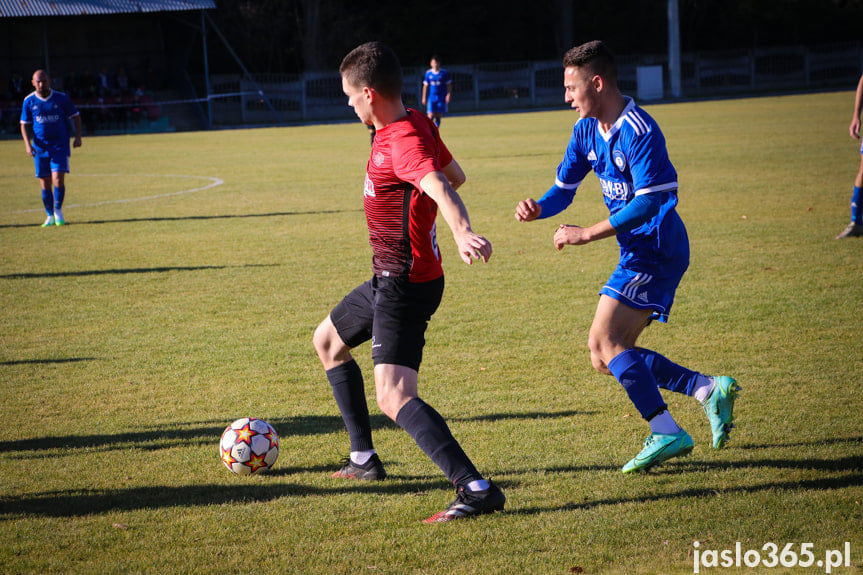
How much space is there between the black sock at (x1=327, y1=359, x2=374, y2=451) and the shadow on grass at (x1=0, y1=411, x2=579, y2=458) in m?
0.66

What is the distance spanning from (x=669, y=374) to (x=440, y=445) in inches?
57.9

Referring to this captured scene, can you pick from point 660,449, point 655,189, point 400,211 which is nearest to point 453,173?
point 400,211

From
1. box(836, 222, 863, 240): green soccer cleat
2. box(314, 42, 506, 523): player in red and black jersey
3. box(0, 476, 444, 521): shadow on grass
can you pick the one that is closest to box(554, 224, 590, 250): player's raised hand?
box(314, 42, 506, 523): player in red and black jersey

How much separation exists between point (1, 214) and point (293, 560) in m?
12.8

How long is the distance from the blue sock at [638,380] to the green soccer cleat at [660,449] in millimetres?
121

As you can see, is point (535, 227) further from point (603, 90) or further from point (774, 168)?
point (603, 90)

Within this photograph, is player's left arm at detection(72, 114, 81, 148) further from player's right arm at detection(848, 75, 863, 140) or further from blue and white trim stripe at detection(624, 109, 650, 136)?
blue and white trim stripe at detection(624, 109, 650, 136)

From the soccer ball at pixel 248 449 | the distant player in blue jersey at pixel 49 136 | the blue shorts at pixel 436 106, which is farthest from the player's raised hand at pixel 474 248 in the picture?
the blue shorts at pixel 436 106

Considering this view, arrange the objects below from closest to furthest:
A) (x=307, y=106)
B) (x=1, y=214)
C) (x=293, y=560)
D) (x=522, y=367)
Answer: (x=293, y=560)
(x=522, y=367)
(x=1, y=214)
(x=307, y=106)

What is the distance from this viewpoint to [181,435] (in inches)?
191

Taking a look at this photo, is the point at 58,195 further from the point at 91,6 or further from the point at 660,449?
the point at 91,6

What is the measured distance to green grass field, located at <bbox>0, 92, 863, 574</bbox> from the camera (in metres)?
3.54

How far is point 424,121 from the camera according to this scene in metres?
3.68

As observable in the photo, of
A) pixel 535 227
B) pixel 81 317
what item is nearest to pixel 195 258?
pixel 81 317
